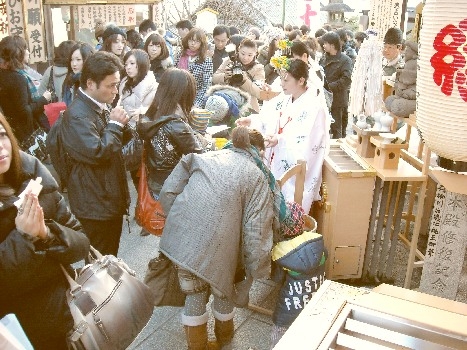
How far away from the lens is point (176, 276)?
412 cm

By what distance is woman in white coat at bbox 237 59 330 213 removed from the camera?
5.19 meters

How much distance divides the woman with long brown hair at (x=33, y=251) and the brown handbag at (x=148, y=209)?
175 centimetres

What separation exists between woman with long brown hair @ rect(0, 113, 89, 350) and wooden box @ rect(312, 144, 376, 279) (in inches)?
115

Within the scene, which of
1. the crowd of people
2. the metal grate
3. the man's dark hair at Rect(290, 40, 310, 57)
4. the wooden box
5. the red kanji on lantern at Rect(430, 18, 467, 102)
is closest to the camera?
the metal grate

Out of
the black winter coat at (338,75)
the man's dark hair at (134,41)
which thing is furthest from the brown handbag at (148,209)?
the black winter coat at (338,75)

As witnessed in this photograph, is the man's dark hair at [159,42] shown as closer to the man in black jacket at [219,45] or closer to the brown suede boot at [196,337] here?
the man in black jacket at [219,45]

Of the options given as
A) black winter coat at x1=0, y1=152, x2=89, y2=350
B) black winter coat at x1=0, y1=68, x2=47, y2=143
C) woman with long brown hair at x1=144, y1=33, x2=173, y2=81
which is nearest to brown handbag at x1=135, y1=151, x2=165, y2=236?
black winter coat at x1=0, y1=152, x2=89, y2=350

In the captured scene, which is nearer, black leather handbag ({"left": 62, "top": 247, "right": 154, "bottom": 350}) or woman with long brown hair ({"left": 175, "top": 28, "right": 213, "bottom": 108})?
black leather handbag ({"left": 62, "top": 247, "right": 154, "bottom": 350})

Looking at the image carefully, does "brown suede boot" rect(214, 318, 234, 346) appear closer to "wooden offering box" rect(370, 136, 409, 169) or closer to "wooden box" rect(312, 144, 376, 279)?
"wooden box" rect(312, 144, 376, 279)

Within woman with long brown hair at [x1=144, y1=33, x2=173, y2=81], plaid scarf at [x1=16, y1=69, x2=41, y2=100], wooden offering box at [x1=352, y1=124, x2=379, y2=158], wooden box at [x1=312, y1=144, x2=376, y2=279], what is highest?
woman with long brown hair at [x1=144, y1=33, x2=173, y2=81]

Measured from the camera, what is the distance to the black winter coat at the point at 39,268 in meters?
2.39

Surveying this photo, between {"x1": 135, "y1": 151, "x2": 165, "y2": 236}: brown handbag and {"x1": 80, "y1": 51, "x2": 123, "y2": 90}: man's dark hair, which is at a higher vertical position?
{"x1": 80, "y1": 51, "x2": 123, "y2": 90}: man's dark hair

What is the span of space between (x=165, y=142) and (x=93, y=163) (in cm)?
68

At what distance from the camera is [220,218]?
362cm
